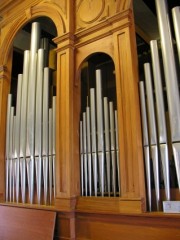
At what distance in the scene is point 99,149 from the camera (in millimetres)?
2836

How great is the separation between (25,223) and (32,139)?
1047mm

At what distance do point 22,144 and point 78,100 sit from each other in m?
1.04

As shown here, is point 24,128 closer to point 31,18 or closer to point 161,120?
point 31,18

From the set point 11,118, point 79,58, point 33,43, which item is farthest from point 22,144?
point 33,43

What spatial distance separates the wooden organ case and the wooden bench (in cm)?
9

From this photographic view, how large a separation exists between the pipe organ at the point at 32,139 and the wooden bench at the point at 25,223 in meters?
0.23

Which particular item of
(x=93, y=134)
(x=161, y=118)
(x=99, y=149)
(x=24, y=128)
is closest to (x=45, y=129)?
(x=24, y=128)

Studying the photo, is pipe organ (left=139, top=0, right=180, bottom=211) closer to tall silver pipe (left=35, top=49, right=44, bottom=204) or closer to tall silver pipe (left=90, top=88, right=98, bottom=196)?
tall silver pipe (left=90, top=88, right=98, bottom=196)

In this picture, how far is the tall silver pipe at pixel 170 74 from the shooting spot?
2.36 metres

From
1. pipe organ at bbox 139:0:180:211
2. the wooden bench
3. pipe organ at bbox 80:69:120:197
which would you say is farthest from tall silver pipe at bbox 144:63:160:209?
the wooden bench

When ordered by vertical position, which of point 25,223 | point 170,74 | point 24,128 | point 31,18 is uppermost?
point 31,18

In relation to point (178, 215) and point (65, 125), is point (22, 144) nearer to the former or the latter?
point (65, 125)

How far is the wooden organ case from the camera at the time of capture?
248 cm

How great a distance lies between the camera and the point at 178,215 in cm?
216
